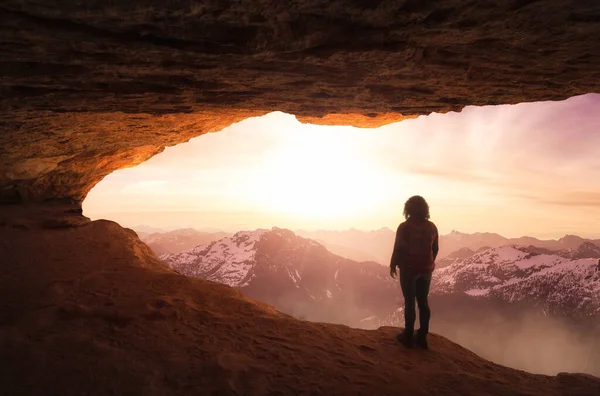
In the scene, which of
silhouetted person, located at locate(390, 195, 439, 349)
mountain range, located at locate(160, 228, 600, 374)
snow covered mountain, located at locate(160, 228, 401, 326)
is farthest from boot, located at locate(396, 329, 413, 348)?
snow covered mountain, located at locate(160, 228, 401, 326)

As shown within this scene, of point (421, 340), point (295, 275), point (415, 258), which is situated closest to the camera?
point (415, 258)

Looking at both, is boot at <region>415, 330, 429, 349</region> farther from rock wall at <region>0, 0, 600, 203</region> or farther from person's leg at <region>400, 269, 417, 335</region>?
rock wall at <region>0, 0, 600, 203</region>

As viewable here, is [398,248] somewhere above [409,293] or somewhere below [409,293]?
above

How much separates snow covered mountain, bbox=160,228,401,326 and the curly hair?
3130 inches

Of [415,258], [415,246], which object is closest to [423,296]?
[415,258]

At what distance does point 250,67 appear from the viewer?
540 cm

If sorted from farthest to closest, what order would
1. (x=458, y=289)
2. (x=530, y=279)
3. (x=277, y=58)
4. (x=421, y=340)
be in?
(x=458, y=289) → (x=530, y=279) → (x=421, y=340) → (x=277, y=58)

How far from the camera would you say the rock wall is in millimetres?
3873

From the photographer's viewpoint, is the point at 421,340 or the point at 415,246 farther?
the point at 421,340

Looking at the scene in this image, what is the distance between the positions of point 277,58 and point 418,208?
166 inches

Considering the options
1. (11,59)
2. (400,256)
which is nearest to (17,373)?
(11,59)

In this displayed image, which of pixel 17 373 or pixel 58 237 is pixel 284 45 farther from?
pixel 58 237

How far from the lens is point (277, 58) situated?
5059 mm

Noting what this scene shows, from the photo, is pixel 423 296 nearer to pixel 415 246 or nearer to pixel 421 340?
pixel 421 340
